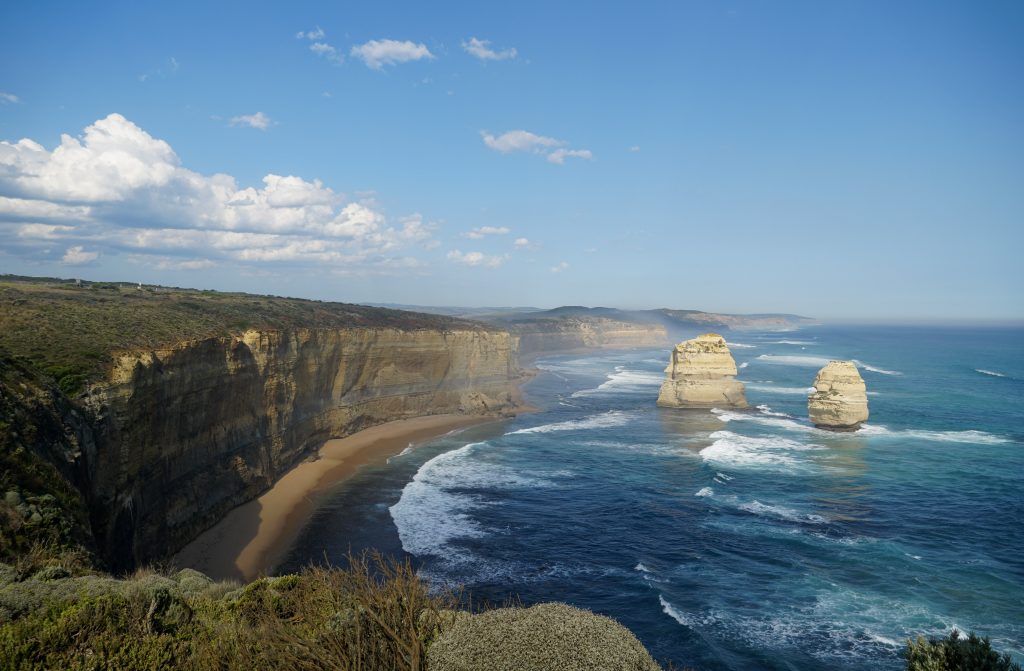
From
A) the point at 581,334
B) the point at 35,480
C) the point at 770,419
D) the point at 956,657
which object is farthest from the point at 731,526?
the point at 581,334

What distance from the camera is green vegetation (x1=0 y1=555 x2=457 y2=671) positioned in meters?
9.66

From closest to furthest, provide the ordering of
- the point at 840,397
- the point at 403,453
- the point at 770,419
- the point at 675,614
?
the point at 675,614
the point at 403,453
the point at 840,397
the point at 770,419

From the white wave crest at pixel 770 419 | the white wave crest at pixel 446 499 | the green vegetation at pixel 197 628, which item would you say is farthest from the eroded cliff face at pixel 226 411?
the white wave crest at pixel 770 419

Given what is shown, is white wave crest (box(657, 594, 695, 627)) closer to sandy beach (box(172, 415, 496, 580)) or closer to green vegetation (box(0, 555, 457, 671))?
green vegetation (box(0, 555, 457, 671))

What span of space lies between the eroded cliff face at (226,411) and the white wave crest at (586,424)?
7832mm

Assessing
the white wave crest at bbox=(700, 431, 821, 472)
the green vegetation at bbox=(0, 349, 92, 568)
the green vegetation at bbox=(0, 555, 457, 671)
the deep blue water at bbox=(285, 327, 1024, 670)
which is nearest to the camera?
the green vegetation at bbox=(0, 555, 457, 671)

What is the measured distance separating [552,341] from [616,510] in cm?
11003

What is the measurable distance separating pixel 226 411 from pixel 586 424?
32899 millimetres

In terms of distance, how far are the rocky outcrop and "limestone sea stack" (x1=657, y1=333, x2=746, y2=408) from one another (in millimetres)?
64060

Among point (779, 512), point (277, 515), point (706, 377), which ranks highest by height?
point (706, 377)

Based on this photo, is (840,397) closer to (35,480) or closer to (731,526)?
(731,526)

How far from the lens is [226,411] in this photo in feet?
105

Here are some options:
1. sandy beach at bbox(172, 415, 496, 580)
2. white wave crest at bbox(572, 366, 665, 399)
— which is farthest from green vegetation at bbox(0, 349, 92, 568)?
white wave crest at bbox(572, 366, 665, 399)

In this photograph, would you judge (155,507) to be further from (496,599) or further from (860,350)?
(860,350)
